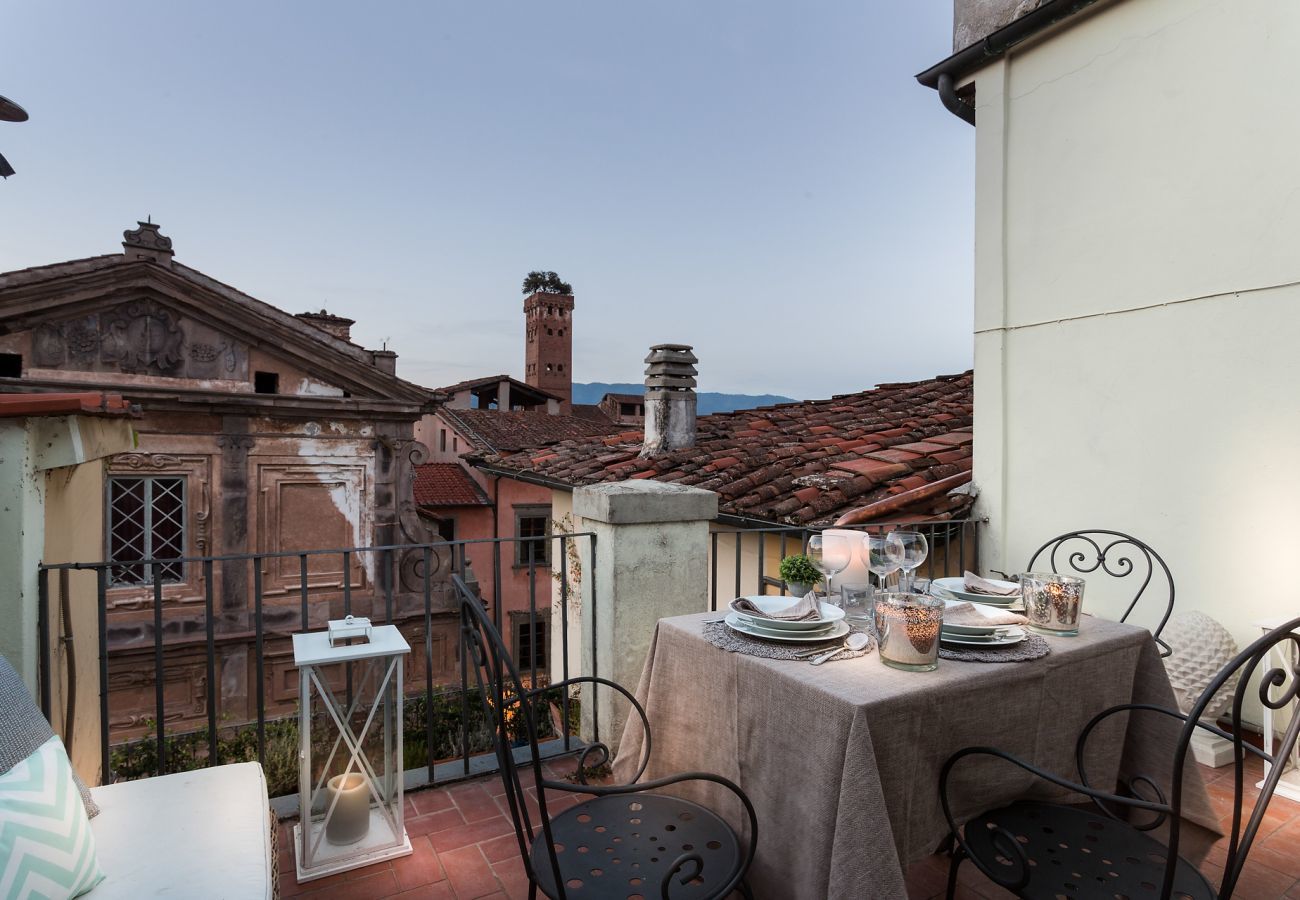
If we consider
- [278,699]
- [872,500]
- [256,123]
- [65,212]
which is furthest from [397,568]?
[65,212]

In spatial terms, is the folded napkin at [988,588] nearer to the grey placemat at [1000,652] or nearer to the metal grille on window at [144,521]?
the grey placemat at [1000,652]

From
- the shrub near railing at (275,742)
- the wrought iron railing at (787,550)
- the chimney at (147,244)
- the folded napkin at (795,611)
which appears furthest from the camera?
the chimney at (147,244)

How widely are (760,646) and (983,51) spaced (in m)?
4.02

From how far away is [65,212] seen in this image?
12.5 metres

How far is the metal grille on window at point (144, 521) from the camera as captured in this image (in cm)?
877

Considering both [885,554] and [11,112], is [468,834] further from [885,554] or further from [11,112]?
[11,112]

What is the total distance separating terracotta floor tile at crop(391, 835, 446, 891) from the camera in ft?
6.51

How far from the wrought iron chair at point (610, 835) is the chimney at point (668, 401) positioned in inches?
236

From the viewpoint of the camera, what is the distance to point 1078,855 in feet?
4.66

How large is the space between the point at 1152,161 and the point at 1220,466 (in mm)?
1526

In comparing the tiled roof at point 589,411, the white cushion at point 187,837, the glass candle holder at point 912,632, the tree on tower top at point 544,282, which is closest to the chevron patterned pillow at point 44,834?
the white cushion at point 187,837

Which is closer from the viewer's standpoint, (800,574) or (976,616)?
(976,616)

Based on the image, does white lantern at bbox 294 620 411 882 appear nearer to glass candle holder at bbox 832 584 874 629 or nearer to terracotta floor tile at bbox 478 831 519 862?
terracotta floor tile at bbox 478 831 519 862

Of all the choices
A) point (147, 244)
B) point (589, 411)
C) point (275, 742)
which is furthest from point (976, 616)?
point (589, 411)
